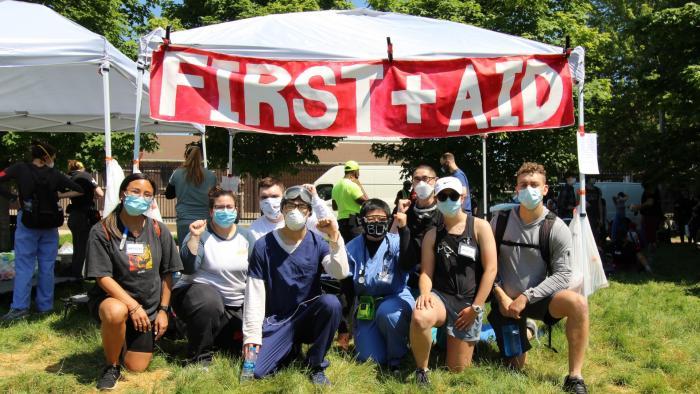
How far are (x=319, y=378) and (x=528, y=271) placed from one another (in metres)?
1.71

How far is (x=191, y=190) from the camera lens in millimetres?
6438

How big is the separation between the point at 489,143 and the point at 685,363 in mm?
8691

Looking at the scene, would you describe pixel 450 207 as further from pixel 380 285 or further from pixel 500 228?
pixel 380 285

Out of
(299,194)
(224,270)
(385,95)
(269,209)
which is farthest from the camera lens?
(385,95)

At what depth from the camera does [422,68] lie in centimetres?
554

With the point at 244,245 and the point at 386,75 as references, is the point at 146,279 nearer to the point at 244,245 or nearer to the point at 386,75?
the point at 244,245

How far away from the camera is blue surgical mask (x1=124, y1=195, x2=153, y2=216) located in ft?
13.9

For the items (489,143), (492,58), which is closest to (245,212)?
(489,143)

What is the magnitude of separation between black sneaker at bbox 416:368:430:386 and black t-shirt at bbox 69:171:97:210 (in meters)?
4.71

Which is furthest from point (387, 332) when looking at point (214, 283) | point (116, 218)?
point (116, 218)

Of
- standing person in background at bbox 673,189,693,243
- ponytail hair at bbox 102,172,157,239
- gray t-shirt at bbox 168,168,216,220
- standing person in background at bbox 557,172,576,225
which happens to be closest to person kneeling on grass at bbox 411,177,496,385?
ponytail hair at bbox 102,172,157,239

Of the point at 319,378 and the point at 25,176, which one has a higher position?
the point at 25,176

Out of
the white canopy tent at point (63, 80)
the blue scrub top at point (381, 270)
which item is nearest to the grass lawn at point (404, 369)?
the blue scrub top at point (381, 270)

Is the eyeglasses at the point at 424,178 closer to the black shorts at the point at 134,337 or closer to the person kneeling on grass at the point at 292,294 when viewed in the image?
the person kneeling on grass at the point at 292,294
